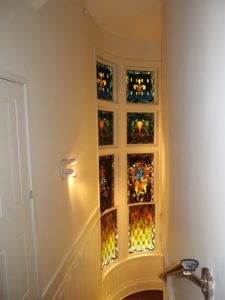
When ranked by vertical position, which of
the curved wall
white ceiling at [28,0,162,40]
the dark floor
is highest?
white ceiling at [28,0,162,40]

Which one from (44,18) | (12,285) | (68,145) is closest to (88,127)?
(68,145)

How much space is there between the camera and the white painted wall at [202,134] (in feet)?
2.62

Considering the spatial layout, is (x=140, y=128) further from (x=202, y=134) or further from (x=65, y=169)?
(x=202, y=134)

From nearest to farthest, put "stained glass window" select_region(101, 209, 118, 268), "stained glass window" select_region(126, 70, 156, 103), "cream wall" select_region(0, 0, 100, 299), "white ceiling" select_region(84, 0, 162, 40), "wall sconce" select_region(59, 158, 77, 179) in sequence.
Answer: "cream wall" select_region(0, 0, 100, 299)
"wall sconce" select_region(59, 158, 77, 179)
"white ceiling" select_region(84, 0, 162, 40)
"stained glass window" select_region(101, 209, 118, 268)
"stained glass window" select_region(126, 70, 156, 103)

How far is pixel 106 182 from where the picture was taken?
4012 millimetres

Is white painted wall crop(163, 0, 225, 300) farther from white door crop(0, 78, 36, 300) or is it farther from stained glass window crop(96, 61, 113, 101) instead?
stained glass window crop(96, 61, 113, 101)

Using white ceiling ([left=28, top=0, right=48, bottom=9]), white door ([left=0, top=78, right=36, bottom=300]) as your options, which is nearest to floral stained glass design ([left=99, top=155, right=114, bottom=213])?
white door ([left=0, top=78, right=36, bottom=300])

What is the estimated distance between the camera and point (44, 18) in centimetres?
190

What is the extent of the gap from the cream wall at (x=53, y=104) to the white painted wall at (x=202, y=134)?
3.39 ft

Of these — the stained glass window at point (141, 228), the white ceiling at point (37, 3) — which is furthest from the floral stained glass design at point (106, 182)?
the white ceiling at point (37, 3)

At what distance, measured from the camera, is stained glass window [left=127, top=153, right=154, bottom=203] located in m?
4.37

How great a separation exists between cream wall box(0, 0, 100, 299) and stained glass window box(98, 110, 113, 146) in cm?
69

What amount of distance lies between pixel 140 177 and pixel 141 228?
977 mm

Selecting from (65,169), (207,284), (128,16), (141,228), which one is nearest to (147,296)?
(141,228)
